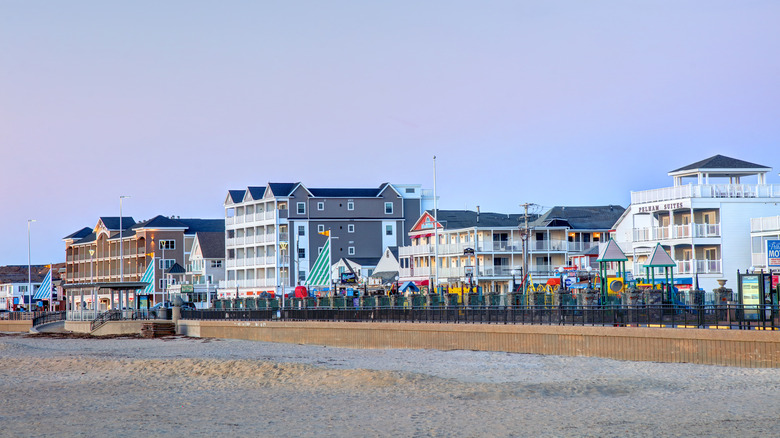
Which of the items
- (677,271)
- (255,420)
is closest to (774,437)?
(255,420)

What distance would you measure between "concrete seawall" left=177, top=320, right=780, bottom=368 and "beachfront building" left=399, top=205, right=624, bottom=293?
1507 inches

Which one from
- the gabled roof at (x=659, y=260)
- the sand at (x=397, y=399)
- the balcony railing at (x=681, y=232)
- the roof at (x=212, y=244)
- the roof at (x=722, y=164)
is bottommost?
the sand at (x=397, y=399)

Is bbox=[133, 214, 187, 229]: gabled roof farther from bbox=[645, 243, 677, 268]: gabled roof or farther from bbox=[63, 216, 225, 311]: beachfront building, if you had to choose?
bbox=[645, 243, 677, 268]: gabled roof

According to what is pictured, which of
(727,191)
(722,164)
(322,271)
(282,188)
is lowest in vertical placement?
(322,271)

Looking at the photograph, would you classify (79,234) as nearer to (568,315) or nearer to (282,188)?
(282,188)

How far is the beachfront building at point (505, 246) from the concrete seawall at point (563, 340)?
38.3 metres

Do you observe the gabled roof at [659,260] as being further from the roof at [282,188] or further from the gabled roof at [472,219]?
the roof at [282,188]

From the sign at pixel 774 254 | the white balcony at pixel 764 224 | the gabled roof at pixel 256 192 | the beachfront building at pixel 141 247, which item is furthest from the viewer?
the beachfront building at pixel 141 247

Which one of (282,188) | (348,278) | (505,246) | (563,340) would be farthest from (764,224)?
(282,188)

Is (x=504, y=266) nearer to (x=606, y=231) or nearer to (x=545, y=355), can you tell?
(x=606, y=231)

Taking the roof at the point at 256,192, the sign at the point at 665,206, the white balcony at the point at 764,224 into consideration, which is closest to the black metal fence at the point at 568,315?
the sign at the point at 665,206

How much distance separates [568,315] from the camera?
38.2 meters

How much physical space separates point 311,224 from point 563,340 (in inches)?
3304

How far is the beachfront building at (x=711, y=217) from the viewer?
2566 inches
